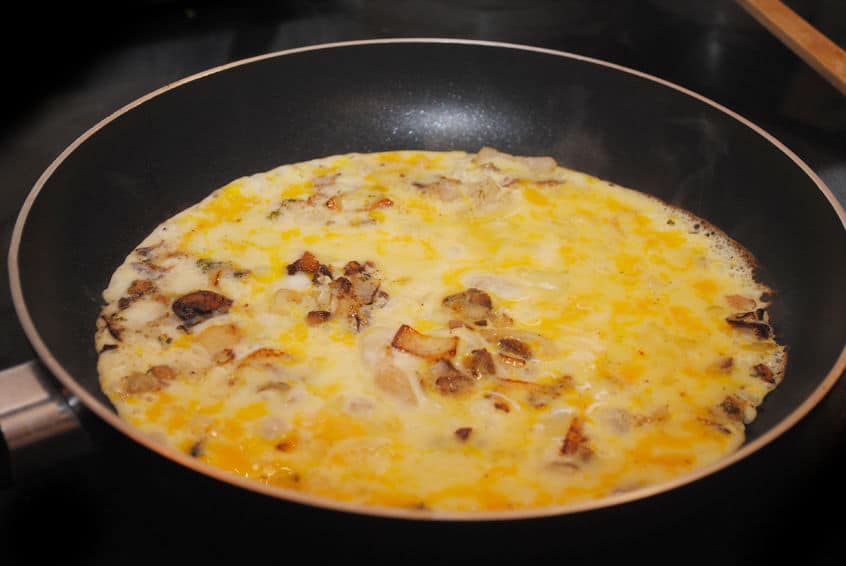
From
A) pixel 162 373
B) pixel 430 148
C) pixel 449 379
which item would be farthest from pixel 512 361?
pixel 430 148

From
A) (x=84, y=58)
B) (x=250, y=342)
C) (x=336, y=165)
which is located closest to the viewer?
(x=250, y=342)

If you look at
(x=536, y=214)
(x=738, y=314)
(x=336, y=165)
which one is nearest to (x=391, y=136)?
(x=336, y=165)

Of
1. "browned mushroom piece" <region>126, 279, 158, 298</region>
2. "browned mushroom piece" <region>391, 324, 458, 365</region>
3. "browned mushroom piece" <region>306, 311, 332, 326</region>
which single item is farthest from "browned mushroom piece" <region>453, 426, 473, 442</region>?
"browned mushroom piece" <region>126, 279, 158, 298</region>

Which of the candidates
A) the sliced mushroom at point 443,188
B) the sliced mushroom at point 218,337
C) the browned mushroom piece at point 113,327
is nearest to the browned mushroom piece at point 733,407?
the sliced mushroom at point 443,188

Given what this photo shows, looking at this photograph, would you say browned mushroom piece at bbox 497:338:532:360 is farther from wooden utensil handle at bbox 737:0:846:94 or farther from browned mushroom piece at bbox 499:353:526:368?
wooden utensil handle at bbox 737:0:846:94

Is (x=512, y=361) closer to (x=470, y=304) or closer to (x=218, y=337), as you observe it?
(x=470, y=304)

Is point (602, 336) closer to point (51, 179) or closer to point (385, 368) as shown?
point (385, 368)

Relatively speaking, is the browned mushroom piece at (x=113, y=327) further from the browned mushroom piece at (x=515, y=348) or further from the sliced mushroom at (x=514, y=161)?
the sliced mushroom at (x=514, y=161)
